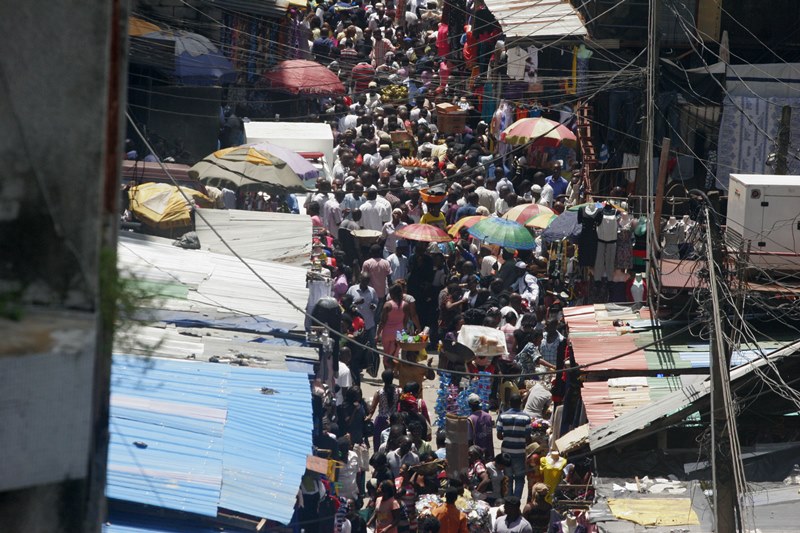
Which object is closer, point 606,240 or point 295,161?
point 606,240

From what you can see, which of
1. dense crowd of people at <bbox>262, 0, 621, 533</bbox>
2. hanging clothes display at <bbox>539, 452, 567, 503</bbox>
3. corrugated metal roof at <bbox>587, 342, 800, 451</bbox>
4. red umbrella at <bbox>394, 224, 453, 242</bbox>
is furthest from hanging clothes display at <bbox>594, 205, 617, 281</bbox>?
corrugated metal roof at <bbox>587, 342, 800, 451</bbox>

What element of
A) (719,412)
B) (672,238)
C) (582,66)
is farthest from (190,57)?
(719,412)

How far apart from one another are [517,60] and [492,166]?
2843 mm

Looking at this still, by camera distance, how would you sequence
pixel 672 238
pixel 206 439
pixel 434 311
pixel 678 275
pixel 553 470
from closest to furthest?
pixel 206 439 < pixel 553 470 < pixel 678 275 < pixel 672 238 < pixel 434 311

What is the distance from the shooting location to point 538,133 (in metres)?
22.4

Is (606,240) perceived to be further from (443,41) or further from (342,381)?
(443,41)

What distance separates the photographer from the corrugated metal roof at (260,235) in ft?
46.0

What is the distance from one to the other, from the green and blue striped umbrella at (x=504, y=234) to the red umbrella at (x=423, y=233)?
0.44 m

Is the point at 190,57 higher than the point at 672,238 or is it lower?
higher

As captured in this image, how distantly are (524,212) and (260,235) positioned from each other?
5291mm

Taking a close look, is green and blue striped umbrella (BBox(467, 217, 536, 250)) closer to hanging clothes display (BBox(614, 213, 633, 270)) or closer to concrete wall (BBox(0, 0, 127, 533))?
hanging clothes display (BBox(614, 213, 633, 270))

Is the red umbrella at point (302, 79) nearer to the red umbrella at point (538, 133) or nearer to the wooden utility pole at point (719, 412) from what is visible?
the red umbrella at point (538, 133)

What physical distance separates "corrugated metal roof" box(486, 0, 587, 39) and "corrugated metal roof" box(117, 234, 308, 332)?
1165cm

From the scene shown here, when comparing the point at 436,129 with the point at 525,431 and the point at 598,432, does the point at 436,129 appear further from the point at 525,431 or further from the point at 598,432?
the point at 598,432
